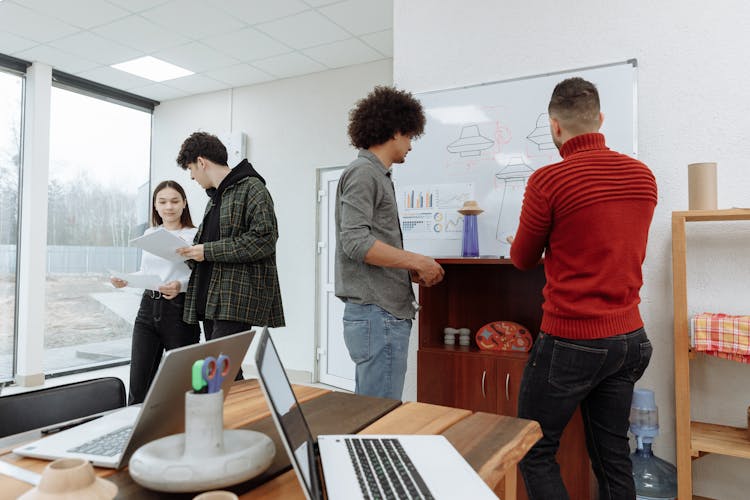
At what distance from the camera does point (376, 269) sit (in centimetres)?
172

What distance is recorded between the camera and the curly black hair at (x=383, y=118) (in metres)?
1.80

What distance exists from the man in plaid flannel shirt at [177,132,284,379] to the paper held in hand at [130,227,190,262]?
0.25 ft

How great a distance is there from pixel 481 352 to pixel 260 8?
2.74 meters

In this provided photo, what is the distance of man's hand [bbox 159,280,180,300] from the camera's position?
7.41 ft

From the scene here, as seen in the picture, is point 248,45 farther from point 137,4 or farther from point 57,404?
point 57,404

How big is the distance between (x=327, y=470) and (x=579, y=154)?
1.09 metres

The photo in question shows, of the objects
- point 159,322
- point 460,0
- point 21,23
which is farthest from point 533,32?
point 21,23

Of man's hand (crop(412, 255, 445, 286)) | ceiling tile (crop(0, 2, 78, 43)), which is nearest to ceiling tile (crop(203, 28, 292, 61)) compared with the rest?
ceiling tile (crop(0, 2, 78, 43))

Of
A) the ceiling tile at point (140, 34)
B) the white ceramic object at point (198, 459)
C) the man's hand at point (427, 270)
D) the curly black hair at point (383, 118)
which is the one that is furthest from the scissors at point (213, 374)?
the ceiling tile at point (140, 34)

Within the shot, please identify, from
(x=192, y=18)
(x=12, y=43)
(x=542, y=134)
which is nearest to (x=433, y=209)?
(x=542, y=134)

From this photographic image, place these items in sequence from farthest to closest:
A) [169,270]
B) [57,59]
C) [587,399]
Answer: [57,59] < [169,270] < [587,399]

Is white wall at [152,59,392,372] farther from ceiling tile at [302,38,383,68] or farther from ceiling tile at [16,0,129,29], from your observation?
ceiling tile at [16,0,129,29]

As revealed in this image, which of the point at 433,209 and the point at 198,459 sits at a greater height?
the point at 433,209

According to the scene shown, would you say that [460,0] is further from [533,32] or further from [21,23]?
[21,23]
